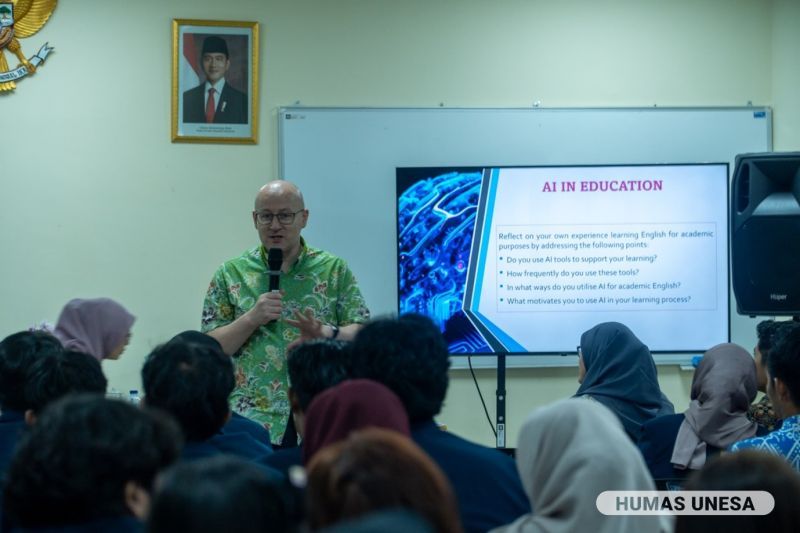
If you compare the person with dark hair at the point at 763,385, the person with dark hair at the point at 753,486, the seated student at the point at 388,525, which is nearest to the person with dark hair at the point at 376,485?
the seated student at the point at 388,525

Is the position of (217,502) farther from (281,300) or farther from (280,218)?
(280,218)

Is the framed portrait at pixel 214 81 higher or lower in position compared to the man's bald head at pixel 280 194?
higher

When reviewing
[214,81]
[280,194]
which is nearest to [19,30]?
[214,81]

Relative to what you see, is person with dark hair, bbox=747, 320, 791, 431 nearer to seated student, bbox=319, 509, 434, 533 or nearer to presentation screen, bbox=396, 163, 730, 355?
presentation screen, bbox=396, 163, 730, 355

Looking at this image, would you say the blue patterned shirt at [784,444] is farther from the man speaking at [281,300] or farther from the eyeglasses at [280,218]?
the eyeglasses at [280,218]

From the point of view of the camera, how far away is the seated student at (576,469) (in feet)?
5.71

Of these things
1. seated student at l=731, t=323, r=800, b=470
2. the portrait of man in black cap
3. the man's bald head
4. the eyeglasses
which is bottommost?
seated student at l=731, t=323, r=800, b=470

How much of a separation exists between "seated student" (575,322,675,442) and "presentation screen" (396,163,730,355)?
86 centimetres

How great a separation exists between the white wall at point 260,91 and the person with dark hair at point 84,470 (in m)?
3.59

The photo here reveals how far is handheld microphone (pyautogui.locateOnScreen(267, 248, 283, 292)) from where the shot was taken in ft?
11.7

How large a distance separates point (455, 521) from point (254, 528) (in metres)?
0.27

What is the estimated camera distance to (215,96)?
4.92 metres

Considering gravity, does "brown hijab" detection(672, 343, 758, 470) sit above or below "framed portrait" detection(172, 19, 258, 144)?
below

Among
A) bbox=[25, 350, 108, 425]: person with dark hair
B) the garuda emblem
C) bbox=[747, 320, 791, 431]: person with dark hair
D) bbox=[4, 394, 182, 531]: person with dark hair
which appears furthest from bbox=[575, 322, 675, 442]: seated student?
the garuda emblem
